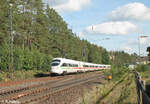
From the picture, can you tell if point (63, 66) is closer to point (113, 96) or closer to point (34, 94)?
point (34, 94)

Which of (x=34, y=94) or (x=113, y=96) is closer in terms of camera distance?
(x=113, y=96)

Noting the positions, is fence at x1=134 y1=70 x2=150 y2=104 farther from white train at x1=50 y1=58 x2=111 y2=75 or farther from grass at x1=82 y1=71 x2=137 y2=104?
white train at x1=50 y1=58 x2=111 y2=75

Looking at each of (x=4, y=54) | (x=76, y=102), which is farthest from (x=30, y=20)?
(x=76, y=102)

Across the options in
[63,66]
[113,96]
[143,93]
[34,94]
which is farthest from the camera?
[63,66]

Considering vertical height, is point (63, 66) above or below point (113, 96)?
above

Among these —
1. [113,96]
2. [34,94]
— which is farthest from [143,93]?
[34,94]

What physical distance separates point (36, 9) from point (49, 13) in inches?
441

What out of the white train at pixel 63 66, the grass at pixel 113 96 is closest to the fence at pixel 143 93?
the grass at pixel 113 96

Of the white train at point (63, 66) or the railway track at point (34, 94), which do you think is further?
the white train at point (63, 66)

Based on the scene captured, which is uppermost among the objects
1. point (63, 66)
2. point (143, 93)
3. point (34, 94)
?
point (63, 66)

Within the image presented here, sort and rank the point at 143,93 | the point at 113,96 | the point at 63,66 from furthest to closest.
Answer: the point at 63,66 → the point at 113,96 → the point at 143,93

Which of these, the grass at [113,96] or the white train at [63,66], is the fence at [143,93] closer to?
the grass at [113,96]

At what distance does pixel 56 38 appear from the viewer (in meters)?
57.2

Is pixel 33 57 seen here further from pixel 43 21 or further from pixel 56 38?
pixel 56 38
